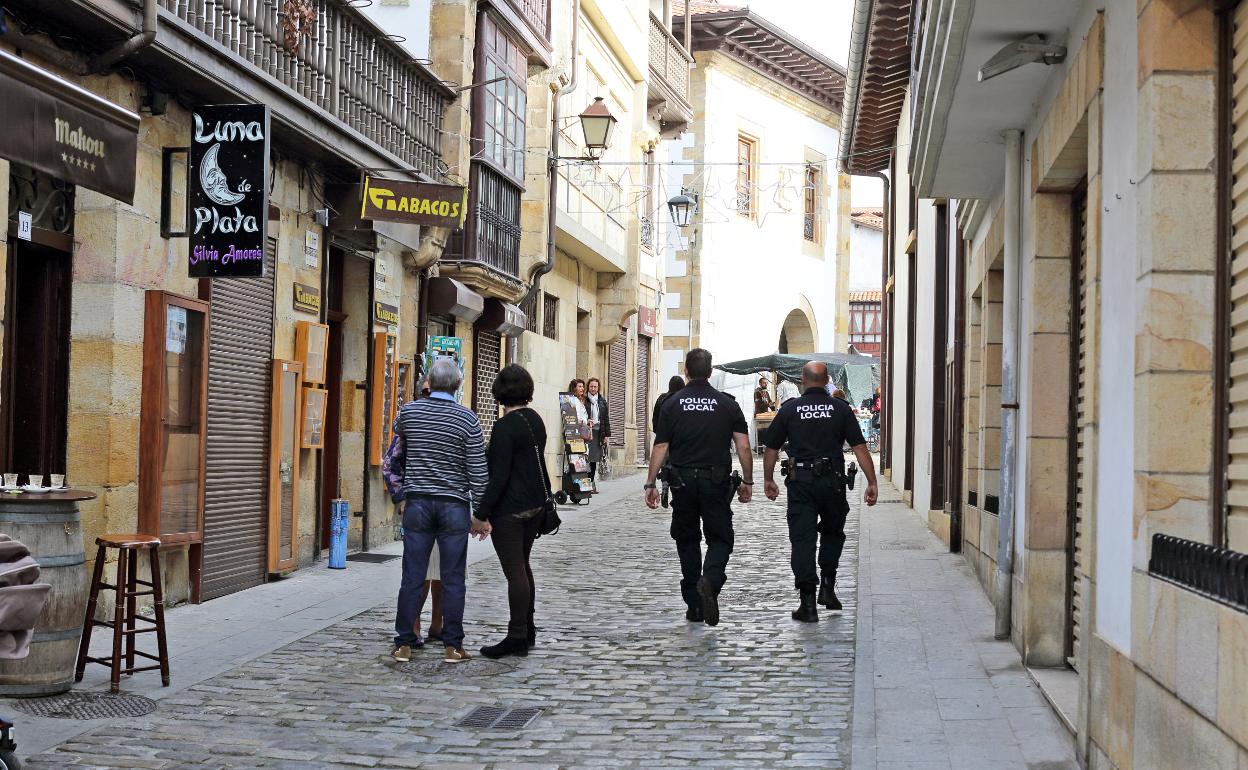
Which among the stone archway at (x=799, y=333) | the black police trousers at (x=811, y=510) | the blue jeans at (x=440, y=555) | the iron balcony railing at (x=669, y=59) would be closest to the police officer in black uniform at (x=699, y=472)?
the black police trousers at (x=811, y=510)

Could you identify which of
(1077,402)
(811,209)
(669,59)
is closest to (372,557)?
(1077,402)

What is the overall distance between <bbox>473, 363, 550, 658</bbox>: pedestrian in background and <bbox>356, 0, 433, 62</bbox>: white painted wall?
901 centimetres

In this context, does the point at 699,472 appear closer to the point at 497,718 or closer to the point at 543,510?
the point at 543,510

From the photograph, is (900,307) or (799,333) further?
(799,333)

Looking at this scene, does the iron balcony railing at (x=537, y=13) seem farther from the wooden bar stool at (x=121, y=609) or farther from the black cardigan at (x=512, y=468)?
the wooden bar stool at (x=121, y=609)

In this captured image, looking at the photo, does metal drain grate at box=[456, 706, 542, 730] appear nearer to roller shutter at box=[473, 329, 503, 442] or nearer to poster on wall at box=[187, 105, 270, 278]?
poster on wall at box=[187, 105, 270, 278]

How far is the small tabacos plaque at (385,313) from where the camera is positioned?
51.3 ft

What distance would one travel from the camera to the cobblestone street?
6.53m

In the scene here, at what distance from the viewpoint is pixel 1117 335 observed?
5.88 m

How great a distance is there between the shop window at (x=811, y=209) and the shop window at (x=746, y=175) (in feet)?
9.58

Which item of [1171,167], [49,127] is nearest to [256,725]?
[49,127]

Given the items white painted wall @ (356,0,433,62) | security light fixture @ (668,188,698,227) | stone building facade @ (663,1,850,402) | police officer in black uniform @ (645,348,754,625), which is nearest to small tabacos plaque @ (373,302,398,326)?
white painted wall @ (356,0,433,62)

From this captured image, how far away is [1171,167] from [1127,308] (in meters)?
0.76

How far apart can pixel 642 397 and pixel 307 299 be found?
67.9 feet
